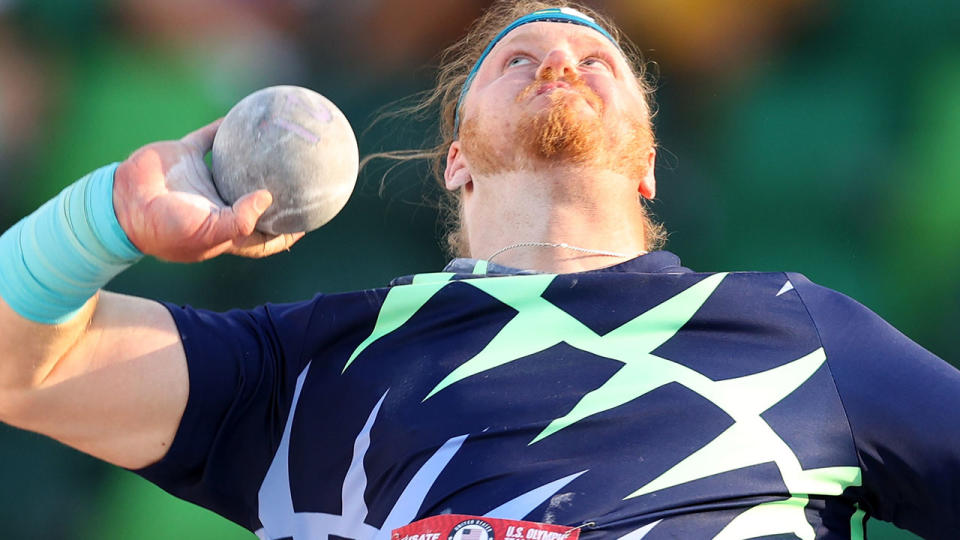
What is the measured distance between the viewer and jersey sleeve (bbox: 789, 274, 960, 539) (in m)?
1.72

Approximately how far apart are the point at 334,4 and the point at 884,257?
2.08 meters

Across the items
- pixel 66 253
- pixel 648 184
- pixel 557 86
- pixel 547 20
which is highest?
pixel 547 20

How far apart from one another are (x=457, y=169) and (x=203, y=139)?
42.1 inches

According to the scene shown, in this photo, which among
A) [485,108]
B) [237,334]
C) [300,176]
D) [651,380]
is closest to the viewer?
[300,176]

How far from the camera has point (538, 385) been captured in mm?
1745

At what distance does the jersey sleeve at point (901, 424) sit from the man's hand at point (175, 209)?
1043 mm

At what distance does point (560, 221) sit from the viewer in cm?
227

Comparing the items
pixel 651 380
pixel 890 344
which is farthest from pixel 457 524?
pixel 890 344

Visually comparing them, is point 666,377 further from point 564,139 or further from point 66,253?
point 66,253

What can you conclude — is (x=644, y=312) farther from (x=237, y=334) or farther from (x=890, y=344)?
(x=237, y=334)

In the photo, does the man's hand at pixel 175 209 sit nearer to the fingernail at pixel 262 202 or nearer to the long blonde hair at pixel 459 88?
the fingernail at pixel 262 202

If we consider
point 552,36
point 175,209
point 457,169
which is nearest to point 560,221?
point 457,169

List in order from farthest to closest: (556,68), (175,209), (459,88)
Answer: (459,88) → (556,68) → (175,209)

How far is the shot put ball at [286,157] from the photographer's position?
1515 millimetres
